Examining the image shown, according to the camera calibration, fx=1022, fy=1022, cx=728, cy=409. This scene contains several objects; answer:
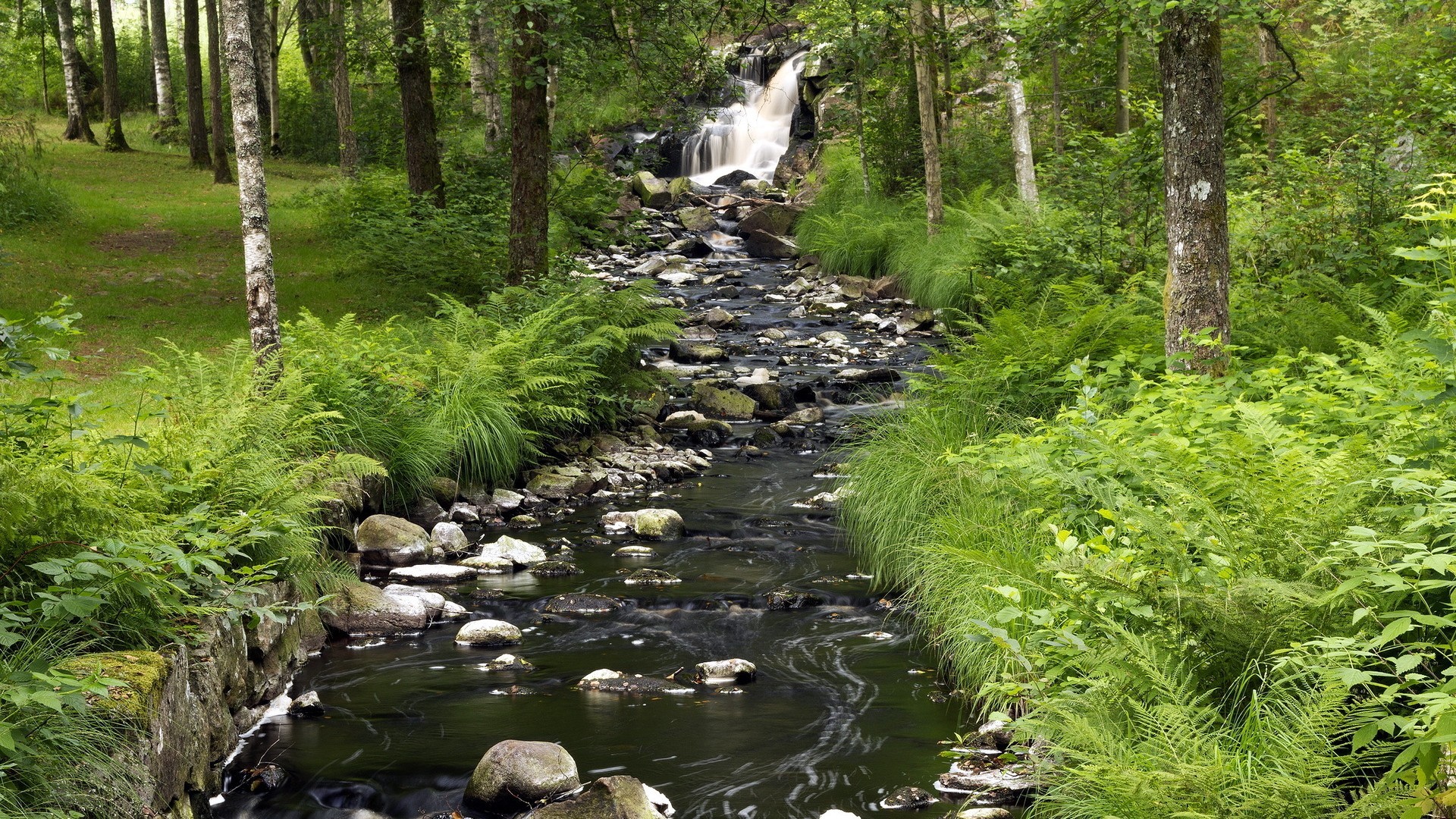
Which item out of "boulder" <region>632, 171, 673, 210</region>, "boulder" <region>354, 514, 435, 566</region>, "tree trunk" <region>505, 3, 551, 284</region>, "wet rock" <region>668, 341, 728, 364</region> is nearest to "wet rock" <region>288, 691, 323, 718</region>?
"boulder" <region>354, 514, 435, 566</region>

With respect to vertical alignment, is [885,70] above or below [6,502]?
above

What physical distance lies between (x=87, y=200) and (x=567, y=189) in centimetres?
1052

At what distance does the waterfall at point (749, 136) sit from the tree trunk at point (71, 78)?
53.7 feet

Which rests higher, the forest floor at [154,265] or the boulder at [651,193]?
the boulder at [651,193]

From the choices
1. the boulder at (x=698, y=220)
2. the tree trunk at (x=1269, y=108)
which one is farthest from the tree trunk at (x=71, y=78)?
the tree trunk at (x=1269, y=108)

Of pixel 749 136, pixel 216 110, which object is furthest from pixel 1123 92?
pixel 216 110

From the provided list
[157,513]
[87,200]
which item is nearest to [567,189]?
[87,200]

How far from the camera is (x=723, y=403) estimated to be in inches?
530

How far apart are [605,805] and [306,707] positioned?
2.30 meters

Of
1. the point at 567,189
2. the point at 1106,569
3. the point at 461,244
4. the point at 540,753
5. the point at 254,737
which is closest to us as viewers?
the point at 1106,569

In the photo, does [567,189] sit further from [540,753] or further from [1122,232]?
[540,753]

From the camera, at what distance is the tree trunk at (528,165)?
457 inches

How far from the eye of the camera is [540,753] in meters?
4.80

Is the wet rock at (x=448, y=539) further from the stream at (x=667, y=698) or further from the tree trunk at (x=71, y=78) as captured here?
the tree trunk at (x=71, y=78)
